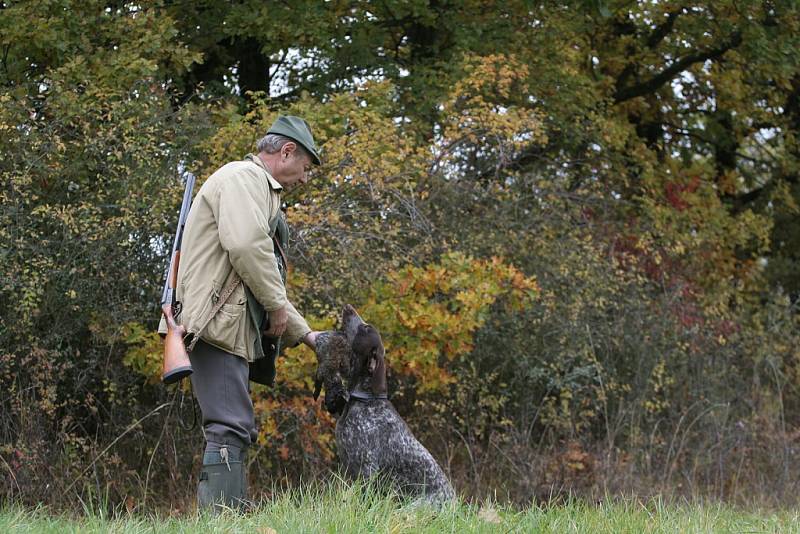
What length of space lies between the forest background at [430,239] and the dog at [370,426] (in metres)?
1.20

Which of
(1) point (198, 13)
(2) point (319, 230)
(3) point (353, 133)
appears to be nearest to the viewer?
(2) point (319, 230)

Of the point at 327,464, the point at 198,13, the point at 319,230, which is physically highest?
the point at 198,13

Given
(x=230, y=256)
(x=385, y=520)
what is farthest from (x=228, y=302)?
(x=385, y=520)

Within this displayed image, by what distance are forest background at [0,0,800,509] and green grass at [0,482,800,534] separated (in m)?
0.91

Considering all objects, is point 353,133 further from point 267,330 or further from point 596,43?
point 596,43

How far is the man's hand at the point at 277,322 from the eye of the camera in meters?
4.60

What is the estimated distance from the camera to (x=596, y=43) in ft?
40.8

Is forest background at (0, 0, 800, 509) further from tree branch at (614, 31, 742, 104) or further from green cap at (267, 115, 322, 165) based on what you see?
green cap at (267, 115, 322, 165)

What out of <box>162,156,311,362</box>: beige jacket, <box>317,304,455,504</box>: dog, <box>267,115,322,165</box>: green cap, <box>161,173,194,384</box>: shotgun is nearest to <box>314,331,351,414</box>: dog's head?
<box>317,304,455,504</box>: dog

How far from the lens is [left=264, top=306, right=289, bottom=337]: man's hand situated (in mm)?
4602

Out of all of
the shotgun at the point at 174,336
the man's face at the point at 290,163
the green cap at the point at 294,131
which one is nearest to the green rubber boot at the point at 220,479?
the shotgun at the point at 174,336

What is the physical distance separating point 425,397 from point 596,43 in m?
6.15

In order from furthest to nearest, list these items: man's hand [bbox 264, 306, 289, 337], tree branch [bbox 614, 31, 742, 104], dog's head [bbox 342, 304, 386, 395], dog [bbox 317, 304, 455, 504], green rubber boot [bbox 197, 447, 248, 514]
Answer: tree branch [bbox 614, 31, 742, 104] → dog's head [bbox 342, 304, 386, 395] → dog [bbox 317, 304, 455, 504] → man's hand [bbox 264, 306, 289, 337] → green rubber boot [bbox 197, 447, 248, 514]

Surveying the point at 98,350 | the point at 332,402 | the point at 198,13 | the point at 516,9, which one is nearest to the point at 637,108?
the point at 516,9
